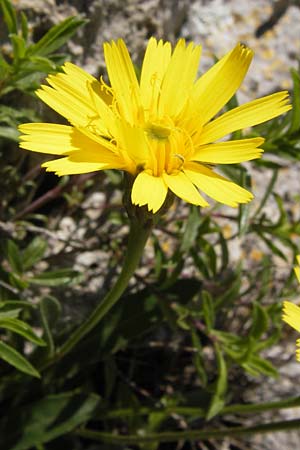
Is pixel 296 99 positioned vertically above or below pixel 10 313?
above

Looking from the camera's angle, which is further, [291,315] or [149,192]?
[291,315]

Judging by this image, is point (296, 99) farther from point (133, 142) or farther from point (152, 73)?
point (133, 142)

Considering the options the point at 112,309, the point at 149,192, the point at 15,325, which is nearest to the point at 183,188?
the point at 149,192

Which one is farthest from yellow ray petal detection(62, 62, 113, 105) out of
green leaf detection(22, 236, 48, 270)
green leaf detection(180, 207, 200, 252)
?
green leaf detection(22, 236, 48, 270)

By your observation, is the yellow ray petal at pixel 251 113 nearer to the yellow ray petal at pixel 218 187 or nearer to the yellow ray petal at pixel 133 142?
the yellow ray petal at pixel 218 187

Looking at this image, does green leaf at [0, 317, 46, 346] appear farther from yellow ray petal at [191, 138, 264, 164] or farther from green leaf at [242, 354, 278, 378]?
green leaf at [242, 354, 278, 378]

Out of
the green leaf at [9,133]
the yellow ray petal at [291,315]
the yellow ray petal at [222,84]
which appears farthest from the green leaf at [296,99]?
the green leaf at [9,133]
